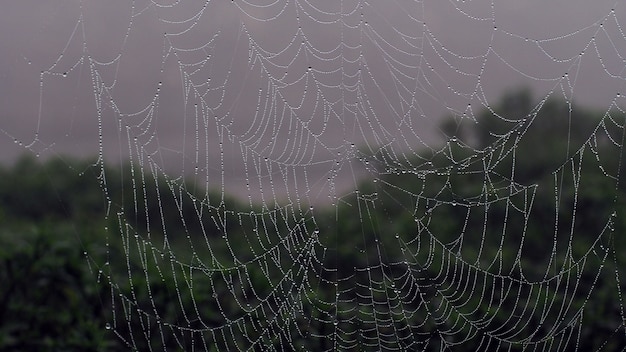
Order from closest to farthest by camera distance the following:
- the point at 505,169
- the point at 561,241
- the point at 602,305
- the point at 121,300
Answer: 1. the point at 121,300
2. the point at 602,305
3. the point at 561,241
4. the point at 505,169

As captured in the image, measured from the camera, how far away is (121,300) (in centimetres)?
538

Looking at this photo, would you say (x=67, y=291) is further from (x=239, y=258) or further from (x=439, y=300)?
(x=439, y=300)

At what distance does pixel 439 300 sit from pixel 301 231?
101cm

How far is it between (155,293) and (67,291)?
0.59 meters

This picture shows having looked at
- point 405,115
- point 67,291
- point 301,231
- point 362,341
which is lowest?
point 362,341

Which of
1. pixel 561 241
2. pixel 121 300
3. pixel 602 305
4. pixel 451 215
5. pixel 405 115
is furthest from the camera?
pixel 451 215

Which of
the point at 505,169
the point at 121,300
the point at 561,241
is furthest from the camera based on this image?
the point at 505,169

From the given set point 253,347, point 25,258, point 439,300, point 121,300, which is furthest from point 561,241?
point 25,258

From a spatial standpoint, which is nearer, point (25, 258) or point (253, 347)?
point (253, 347)

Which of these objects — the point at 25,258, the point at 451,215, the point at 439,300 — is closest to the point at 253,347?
the point at 439,300

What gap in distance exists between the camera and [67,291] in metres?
5.44

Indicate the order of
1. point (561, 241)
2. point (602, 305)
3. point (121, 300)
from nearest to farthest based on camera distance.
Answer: point (121, 300)
point (602, 305)
point (561, 241)

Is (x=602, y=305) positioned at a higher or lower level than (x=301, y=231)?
lower

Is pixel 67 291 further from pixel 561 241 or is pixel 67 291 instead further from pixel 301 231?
pixel 561 241
